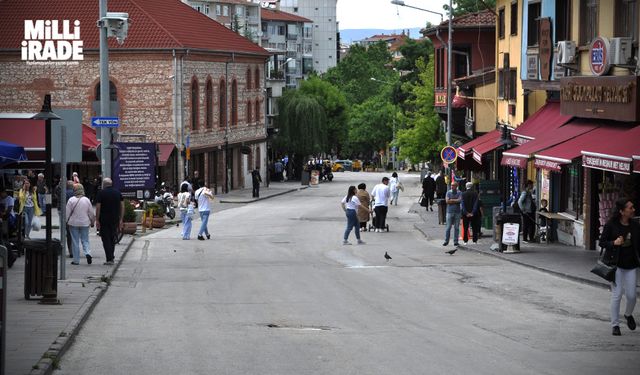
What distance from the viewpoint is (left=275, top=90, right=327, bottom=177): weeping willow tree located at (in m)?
85.9

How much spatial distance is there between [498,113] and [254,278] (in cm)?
2054

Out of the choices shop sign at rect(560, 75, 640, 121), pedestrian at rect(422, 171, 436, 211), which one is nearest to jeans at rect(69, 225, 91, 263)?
shop sign at rect(560, 75, 640, 121)

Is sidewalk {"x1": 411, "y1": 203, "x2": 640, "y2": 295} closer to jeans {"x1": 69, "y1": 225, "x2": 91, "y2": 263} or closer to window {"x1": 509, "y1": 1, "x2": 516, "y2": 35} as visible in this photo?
window {"x1": 509, "y1": 1, "x2": 516, "y2": 35}

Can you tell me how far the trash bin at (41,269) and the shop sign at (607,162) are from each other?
1009cm

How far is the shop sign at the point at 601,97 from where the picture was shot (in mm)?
23125

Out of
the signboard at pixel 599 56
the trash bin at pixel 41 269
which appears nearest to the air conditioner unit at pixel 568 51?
the signboard at pixel 599 56

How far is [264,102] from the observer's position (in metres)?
80.8

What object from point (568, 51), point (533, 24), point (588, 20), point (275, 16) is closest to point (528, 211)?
point (568, 51)

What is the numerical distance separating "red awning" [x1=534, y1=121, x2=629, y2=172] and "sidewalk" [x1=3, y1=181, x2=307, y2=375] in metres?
9.38

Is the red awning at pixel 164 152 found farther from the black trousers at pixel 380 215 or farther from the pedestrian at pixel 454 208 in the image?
the pedestrian at pixel 454 208

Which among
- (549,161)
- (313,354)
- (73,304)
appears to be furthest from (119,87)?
(313,354)

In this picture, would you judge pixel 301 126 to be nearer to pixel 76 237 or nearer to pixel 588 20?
pixel 588 20

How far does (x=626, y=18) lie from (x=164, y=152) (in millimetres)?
37241
